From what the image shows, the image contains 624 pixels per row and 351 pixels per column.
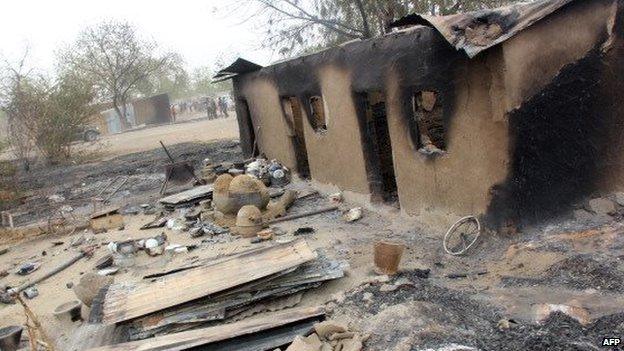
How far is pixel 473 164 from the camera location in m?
6.41

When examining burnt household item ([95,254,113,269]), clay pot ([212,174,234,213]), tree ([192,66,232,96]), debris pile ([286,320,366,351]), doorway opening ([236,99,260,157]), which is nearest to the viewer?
debris pile ([286,320,366,351])

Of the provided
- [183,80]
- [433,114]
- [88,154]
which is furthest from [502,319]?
[183,80]

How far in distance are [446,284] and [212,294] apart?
2563mm

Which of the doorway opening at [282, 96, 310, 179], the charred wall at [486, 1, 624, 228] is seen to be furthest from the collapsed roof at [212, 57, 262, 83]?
the charred wall at [486, 1, 624, 228]

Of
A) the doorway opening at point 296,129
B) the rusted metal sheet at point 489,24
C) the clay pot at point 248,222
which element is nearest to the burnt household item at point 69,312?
the clay pot at point 248,222

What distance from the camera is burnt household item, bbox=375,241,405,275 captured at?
19.0 ft

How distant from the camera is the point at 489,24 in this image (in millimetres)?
5656

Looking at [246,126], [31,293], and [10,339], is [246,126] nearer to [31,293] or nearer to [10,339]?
[31,293]

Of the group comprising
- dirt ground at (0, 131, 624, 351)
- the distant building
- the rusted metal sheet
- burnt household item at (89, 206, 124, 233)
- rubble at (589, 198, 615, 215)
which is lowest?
dirt ground at (0, 131, 624, 351)

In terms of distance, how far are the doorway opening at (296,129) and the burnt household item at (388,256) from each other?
20.4 ft

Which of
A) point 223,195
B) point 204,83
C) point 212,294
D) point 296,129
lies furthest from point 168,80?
point 212,294

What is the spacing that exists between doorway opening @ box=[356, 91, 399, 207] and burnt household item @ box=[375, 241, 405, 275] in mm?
2885

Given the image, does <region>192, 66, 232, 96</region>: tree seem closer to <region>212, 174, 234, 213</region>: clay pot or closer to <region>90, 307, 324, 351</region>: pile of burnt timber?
<region>212, 174, 234, 213</region>: clay pot

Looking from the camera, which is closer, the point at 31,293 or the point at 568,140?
the point at 568,140
